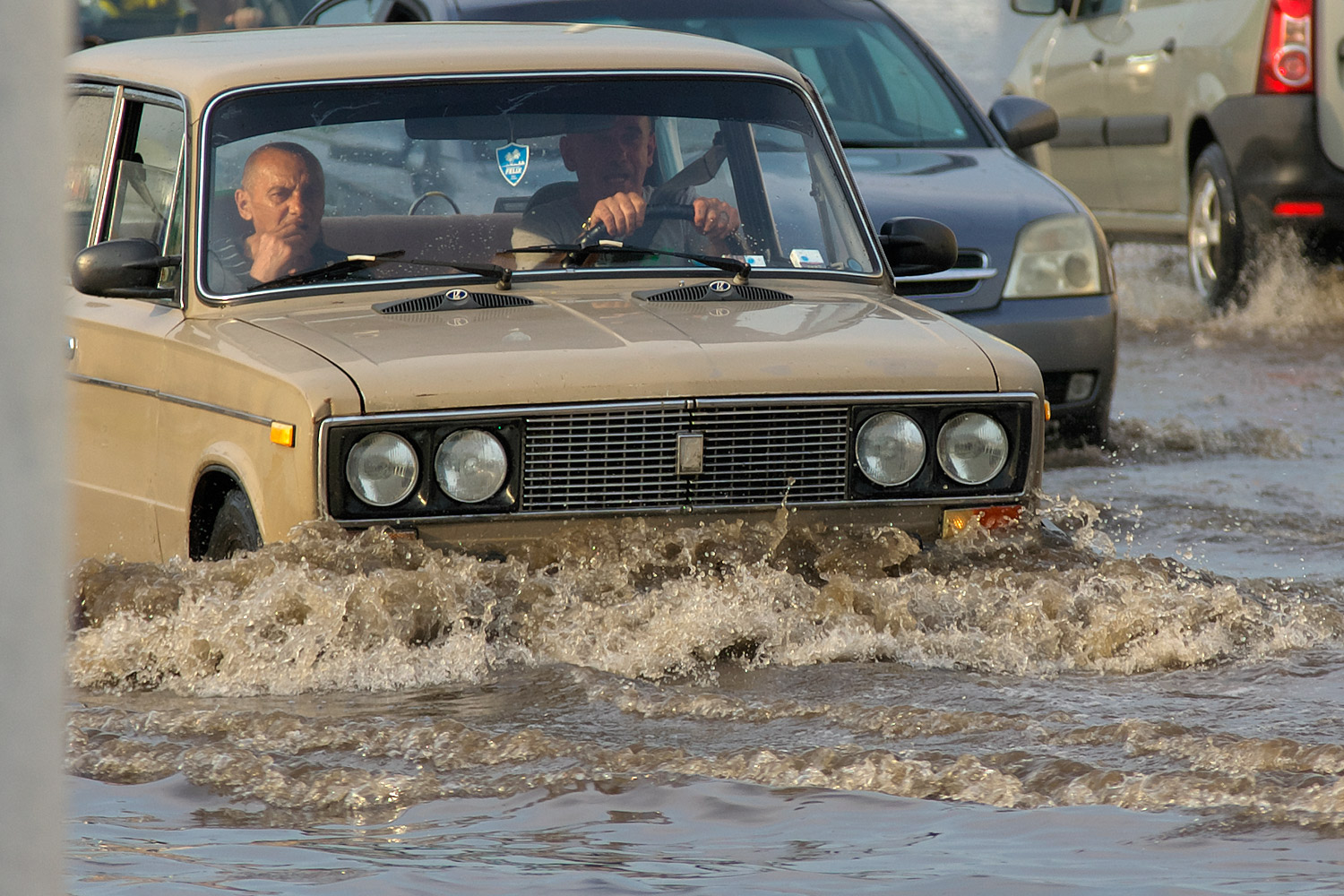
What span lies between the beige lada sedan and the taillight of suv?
6235mm

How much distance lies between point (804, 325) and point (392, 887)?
205cm

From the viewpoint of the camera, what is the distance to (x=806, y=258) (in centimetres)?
584

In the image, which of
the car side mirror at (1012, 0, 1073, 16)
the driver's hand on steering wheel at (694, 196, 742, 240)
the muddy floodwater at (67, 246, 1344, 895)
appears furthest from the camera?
the car side mirror at (1012, 0, 1073, 16)

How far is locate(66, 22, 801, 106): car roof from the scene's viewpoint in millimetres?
5516

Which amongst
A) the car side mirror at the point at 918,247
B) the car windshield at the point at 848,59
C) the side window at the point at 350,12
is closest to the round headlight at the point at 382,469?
the car side mirror at the point at 918,247

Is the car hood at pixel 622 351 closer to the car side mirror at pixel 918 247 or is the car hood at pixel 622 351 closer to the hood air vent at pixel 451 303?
the hood air vent at pixel 451 303

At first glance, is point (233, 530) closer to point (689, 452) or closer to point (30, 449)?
point (689, 452)

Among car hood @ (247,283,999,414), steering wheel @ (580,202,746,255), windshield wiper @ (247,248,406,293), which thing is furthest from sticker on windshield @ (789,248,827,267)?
windshield wiper @ (247,248,406,293)

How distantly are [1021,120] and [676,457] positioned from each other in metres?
4.58

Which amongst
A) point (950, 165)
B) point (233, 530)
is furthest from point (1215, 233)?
point (233, 530)

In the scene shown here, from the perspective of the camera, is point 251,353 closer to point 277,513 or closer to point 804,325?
point 277,513

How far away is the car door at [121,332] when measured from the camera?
5.36 m

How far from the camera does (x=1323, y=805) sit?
3816 mm

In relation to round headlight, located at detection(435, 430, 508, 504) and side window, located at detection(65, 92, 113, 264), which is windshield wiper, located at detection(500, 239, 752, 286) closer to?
round headlight, located at detection(435, 430, 508, 504)
